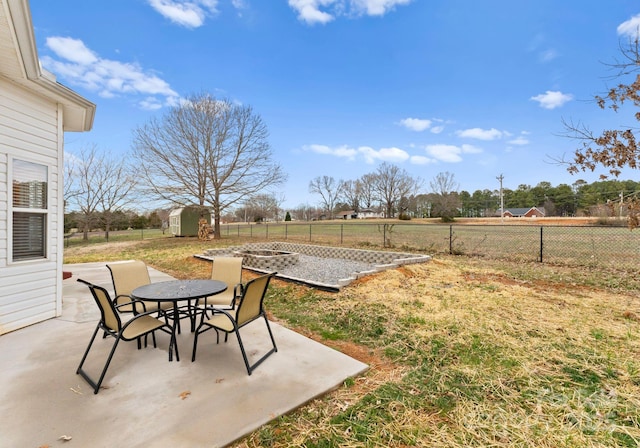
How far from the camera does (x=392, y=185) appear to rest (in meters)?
53.0

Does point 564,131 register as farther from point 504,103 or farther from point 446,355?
point 504,103

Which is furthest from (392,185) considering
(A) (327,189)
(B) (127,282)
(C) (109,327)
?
(C) (109,327)

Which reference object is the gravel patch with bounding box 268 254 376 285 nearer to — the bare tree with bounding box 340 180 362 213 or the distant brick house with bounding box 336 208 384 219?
the bare tree with bounding box 340 180 362 213

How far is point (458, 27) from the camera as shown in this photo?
Answer: 30.2ft

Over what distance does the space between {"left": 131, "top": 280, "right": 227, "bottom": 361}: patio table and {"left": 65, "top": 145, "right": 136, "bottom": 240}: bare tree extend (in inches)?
700

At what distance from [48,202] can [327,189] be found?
57.8m

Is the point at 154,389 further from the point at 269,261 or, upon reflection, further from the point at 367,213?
the point at 367,213

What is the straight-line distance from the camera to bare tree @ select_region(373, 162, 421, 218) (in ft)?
172

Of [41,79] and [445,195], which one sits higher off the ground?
[445,195]

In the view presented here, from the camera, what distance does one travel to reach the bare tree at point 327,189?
60.7 meters

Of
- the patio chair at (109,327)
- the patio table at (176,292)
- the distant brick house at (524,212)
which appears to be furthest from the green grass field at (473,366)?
the distant brick house at (524,212)

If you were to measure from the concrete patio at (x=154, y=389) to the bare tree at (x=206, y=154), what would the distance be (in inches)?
513

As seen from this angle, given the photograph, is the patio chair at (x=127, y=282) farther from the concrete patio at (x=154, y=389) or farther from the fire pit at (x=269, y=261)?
the fire pit at (x=269, y=261)

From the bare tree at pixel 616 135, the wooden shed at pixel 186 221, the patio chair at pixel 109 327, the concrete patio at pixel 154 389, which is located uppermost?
the bare tree at pixel 616 135
